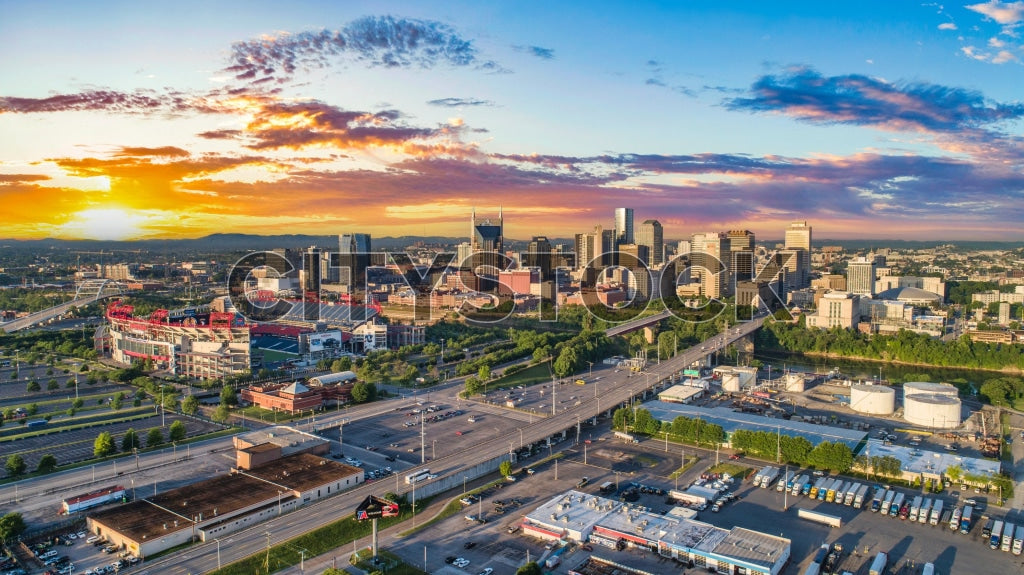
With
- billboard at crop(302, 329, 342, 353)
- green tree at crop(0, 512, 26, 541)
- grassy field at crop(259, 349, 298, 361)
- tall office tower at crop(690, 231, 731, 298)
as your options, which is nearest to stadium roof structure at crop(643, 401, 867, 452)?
green tree at crop(0, 512, 26, 541)

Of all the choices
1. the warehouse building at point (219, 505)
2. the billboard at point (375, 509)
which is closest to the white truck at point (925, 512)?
the billboard at point (375, 509)

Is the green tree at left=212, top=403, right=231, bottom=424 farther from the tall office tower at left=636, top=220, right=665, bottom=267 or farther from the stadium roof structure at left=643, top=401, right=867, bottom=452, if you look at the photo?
the tall office tower at left=636, top=220, right=665, bottom=267

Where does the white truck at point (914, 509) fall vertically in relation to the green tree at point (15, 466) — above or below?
below

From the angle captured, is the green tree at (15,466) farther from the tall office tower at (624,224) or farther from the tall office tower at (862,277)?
the tall office tower at (624,224)

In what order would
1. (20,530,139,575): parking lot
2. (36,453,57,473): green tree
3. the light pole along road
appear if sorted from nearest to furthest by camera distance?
1. (20,530,139,575): parking lot
2. the light pole along road
3. (36,453,57,473): green tree

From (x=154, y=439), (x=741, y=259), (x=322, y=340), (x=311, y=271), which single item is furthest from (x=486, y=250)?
(x=154, y=439)

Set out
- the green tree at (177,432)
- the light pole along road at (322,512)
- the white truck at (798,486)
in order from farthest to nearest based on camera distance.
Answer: the green tree at (177,432) → the white truck at (798,486) → the light pole along road at (322,512)

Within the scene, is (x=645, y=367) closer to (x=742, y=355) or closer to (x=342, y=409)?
(x=742, y=355)
